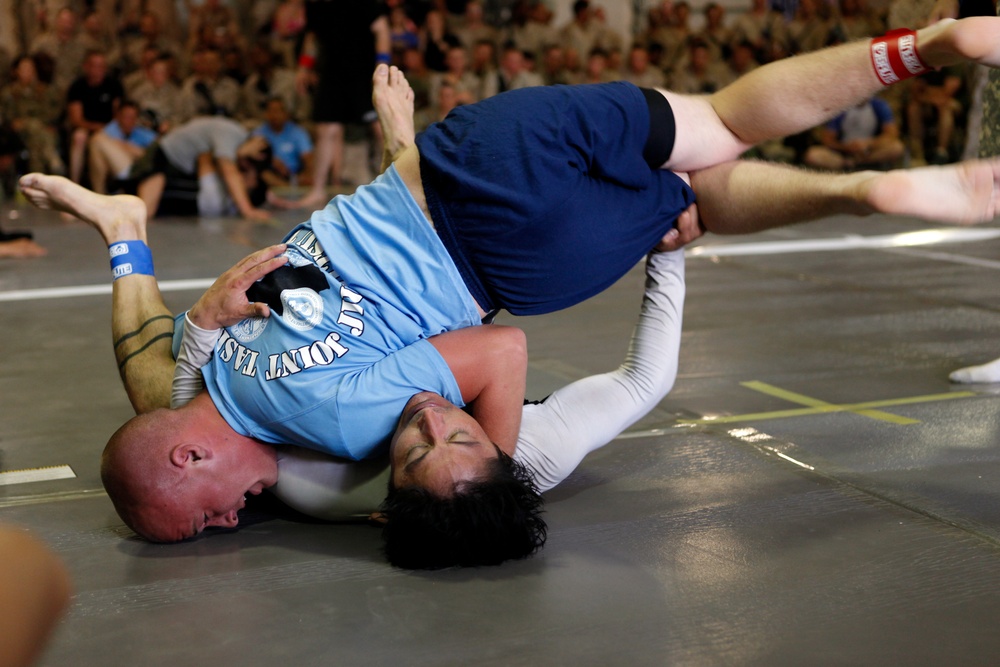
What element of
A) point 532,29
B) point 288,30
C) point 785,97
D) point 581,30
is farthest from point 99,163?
point 785,97

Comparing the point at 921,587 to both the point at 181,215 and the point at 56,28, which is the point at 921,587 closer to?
the point at 181,215

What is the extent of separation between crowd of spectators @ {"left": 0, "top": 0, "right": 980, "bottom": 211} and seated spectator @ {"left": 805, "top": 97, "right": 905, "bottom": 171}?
18 mm

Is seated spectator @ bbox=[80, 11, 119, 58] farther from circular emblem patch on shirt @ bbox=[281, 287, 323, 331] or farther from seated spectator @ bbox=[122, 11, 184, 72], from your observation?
circular emblem patch on shirt @ bbox=[281, 287, 323, 331]

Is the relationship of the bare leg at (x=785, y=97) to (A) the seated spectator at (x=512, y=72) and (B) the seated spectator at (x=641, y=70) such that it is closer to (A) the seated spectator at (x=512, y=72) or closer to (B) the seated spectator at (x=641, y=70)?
(A) the seated spectator at (x=512, y=72)

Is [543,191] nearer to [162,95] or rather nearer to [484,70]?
[162,95]

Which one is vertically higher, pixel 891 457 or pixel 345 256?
pixel 345 256

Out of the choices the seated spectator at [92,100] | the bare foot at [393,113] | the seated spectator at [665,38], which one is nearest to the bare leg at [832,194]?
the bare foot at [393,113]

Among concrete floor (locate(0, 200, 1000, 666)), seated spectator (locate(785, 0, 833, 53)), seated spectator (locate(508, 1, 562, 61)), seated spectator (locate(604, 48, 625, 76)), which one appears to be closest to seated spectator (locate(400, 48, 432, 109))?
seated spectator (locate(604, 48, 625, 76))

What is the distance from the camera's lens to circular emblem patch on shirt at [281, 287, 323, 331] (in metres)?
2.38

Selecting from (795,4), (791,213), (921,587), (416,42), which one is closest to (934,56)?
(791,213)

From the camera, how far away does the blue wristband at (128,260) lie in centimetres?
309

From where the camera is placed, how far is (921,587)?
2.06 m

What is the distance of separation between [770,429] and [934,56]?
3.51 ft

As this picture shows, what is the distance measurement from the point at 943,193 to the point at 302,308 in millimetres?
1406
